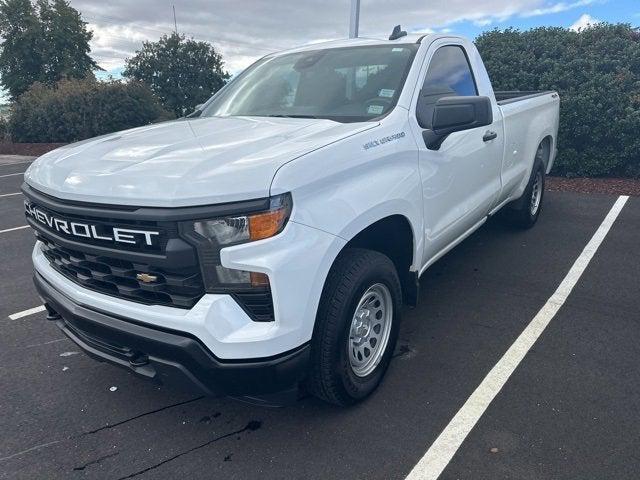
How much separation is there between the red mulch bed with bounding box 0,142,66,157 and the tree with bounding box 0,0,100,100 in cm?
2522

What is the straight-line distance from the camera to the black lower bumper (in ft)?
7.10

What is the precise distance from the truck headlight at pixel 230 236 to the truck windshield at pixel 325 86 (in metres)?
1.13

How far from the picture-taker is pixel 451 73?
387 centimetres

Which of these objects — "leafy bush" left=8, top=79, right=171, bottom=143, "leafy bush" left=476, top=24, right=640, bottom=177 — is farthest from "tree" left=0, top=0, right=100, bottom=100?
"leafy bush" left=476, top=24, right=640, bottom=177

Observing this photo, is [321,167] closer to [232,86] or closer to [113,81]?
[232,86]

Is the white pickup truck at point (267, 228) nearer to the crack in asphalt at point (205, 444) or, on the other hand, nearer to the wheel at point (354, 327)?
the wheel at point (354, 327)

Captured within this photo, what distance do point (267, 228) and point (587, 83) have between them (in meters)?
8.21

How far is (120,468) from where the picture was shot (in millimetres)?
2516

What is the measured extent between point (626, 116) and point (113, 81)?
20.9 meters

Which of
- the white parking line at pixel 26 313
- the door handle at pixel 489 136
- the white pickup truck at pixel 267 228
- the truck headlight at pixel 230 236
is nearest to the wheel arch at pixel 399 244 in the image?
the white pickup truck at pixel 267 228

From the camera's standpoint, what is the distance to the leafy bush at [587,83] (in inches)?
327

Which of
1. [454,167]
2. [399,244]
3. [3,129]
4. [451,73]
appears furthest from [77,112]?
[399,244]

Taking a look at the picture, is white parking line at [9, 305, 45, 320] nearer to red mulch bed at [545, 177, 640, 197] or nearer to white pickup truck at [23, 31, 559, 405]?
white pickup truck at [23, 31, 559, 405]

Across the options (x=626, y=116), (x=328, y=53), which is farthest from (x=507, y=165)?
(x=626, y=116)
